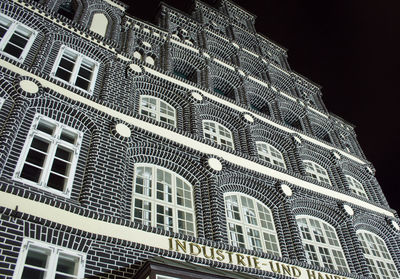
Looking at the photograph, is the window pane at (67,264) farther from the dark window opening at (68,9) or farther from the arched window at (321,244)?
the dark window opening at (68,9)

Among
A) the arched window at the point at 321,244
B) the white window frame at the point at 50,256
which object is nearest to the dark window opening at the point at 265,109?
the arched window at the point at 321,244

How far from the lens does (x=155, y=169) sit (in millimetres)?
11219

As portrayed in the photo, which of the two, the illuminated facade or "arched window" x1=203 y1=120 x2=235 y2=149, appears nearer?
the illuminated facade

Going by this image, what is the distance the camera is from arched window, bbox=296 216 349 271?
1264cm

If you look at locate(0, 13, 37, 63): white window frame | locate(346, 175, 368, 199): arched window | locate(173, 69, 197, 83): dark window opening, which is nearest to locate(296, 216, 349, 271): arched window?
locate(346, 175, 368, 199): arched window

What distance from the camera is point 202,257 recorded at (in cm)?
947

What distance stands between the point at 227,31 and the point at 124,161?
51.0 ft

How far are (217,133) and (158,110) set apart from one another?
2.52m

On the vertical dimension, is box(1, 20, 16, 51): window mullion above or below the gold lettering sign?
above

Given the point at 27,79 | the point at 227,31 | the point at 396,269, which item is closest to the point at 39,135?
the point at 27,79

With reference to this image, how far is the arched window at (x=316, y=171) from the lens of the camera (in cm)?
1672

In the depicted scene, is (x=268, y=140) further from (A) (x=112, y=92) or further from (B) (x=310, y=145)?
(A) (x=112, y=92)

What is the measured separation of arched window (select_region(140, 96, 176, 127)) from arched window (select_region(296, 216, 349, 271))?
582 cm

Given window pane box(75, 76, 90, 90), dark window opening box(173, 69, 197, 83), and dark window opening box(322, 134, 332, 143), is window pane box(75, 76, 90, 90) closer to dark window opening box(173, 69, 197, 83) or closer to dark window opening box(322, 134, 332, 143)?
dark window opening box(173, 69, 197, 83)
